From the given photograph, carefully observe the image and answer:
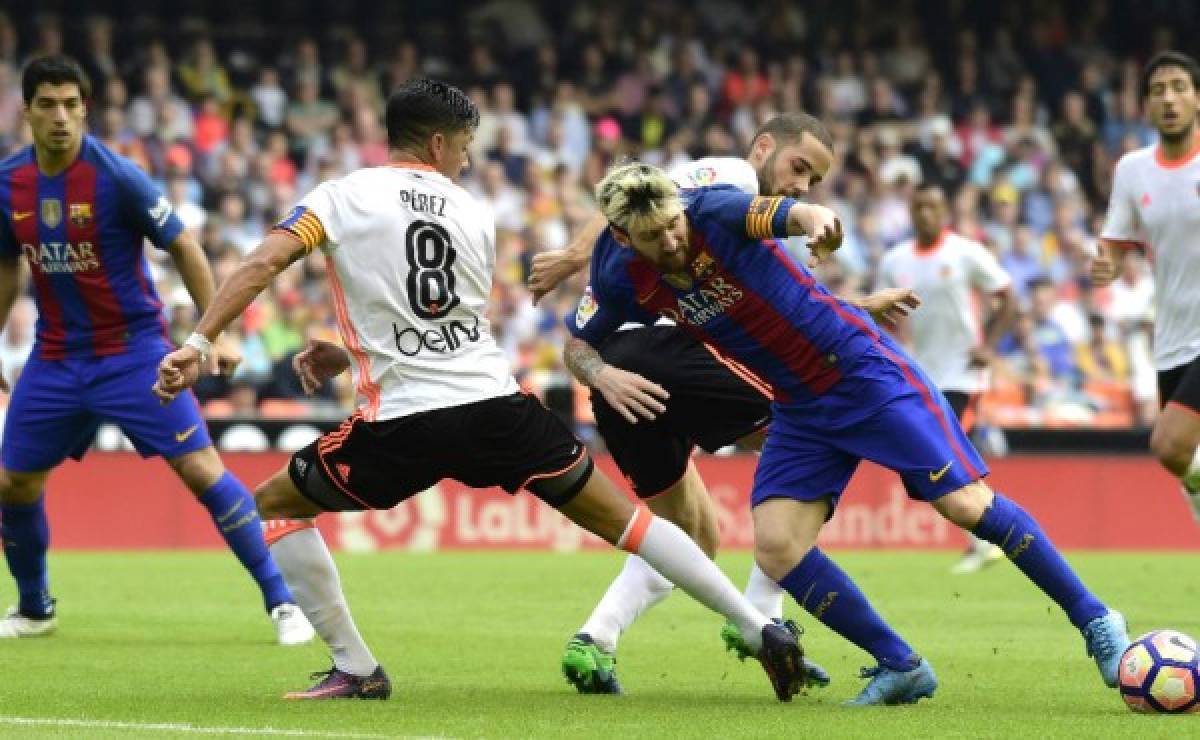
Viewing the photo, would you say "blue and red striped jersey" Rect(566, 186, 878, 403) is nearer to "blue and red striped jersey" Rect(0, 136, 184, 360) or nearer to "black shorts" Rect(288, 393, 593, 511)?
"black shorts" Rect(288, 393, 593, 511)

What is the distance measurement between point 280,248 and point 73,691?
200 cm

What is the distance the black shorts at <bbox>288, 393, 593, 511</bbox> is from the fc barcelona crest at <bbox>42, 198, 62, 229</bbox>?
2739 millimetres

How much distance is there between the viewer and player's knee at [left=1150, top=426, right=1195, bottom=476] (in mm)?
10281

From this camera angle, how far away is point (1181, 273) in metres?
10.7

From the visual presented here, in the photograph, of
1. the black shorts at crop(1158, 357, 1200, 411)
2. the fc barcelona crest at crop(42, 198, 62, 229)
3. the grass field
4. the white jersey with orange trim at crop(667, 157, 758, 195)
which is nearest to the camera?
the grass field

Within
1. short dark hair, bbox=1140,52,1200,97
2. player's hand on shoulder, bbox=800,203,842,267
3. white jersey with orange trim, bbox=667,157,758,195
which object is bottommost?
player's hand on shoulder, bbox=800,203,842,267

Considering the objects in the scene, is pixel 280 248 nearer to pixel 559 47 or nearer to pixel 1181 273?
pixel 1181 273

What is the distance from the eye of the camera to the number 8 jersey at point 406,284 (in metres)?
7.61

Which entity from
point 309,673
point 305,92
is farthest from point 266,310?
point 309,673

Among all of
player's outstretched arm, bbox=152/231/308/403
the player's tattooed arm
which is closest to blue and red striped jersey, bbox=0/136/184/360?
the player's tattooed arm

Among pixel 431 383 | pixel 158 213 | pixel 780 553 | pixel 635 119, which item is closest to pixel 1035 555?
pixel 780 553

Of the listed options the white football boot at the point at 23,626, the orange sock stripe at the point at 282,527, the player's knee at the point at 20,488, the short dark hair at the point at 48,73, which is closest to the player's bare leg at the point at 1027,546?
the orange sock stripe at the point at 282,527

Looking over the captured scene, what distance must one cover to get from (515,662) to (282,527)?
186 centimetres

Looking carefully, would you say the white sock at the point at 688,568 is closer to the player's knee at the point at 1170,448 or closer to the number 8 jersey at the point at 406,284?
the number 8 jersey at the point at 406,284
